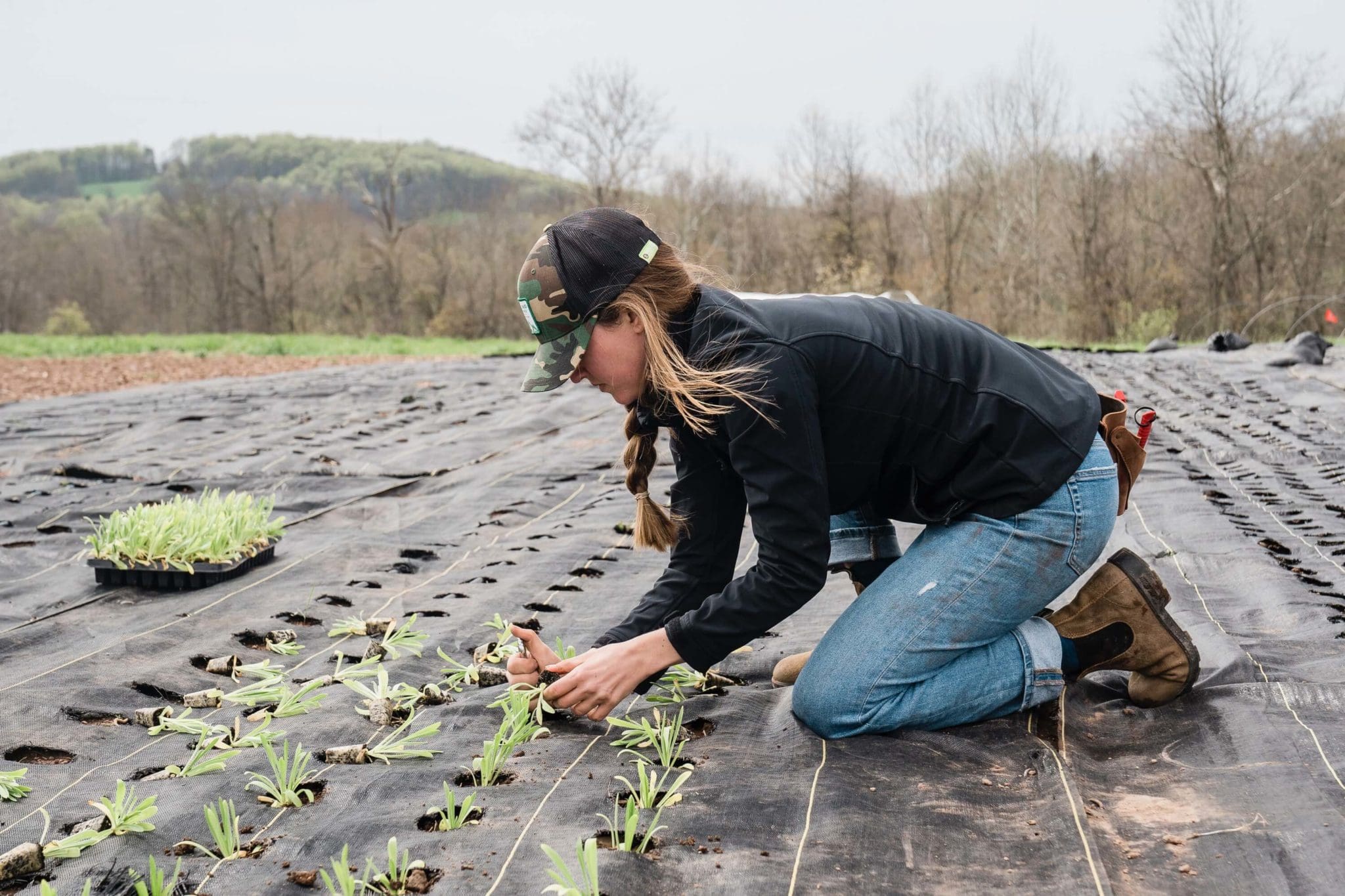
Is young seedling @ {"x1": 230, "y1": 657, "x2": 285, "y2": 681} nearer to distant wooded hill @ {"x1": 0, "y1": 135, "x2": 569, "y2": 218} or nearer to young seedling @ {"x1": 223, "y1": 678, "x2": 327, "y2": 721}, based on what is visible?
young seedling @ {"x1": 223, "y1": 678, "x2": 327, "y2": 721}

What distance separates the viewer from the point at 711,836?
1.52 metres

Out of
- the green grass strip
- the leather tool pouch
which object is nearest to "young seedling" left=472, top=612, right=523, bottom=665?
the leather tool pouch

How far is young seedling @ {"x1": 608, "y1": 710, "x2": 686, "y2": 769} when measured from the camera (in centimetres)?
179

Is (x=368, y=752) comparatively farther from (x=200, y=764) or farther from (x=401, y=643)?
(x=401, y=643)

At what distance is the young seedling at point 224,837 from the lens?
151 centimetres

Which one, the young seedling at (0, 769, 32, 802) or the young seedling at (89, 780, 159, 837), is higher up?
the young seedling at (89, 780, 159, 837)

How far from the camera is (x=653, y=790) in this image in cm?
162

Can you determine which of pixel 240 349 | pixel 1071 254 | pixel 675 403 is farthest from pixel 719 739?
pixel 1071 254

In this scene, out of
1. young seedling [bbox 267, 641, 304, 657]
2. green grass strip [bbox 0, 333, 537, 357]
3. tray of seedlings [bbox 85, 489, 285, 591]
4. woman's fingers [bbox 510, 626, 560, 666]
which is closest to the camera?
woman's fingers [bbox 510, 626, 560, 666]

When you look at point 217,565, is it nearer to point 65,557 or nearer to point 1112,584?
point 65,557

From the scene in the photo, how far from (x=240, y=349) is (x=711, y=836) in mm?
16071

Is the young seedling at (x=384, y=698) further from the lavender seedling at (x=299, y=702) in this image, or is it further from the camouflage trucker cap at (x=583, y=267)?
the camouflage trucker cap at (x=583, y=267)

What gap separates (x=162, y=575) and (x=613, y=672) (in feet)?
6.83

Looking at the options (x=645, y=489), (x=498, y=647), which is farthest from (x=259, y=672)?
(x=645, y=489)
